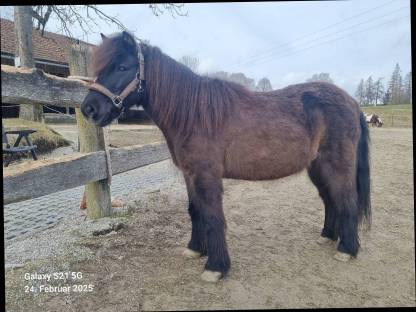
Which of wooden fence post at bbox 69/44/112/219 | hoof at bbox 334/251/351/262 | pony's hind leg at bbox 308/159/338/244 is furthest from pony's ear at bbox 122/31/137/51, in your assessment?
hoof at bbox 334/251/351/262

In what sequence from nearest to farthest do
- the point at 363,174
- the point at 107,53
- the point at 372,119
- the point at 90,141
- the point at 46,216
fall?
the point at 107,53, the point at 363,174, the point at 90,141, the point at 46,216, the point at 372,119

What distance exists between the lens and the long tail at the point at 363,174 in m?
2.11

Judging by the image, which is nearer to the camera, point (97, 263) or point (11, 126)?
point (97, 263)

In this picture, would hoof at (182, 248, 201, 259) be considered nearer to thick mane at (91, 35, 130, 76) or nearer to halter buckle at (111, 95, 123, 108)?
halter buckle at (111, 95, 123, 108)

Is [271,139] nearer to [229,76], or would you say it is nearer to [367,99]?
[229,76]

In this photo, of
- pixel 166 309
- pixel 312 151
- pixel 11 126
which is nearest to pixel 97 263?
pixel 166 309

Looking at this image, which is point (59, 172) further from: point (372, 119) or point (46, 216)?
point (372, 119)

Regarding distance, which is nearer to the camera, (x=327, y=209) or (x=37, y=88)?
(x=37, y=88)

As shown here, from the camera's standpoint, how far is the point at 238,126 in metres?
1.76

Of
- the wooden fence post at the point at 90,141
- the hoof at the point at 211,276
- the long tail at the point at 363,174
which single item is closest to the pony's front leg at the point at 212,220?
the hoof at the point at 211,276

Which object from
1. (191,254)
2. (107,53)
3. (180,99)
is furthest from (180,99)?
(191,254)

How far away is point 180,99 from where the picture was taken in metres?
1.70

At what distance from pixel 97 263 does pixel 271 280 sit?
107 centimetres

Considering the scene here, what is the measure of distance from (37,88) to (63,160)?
484mm
